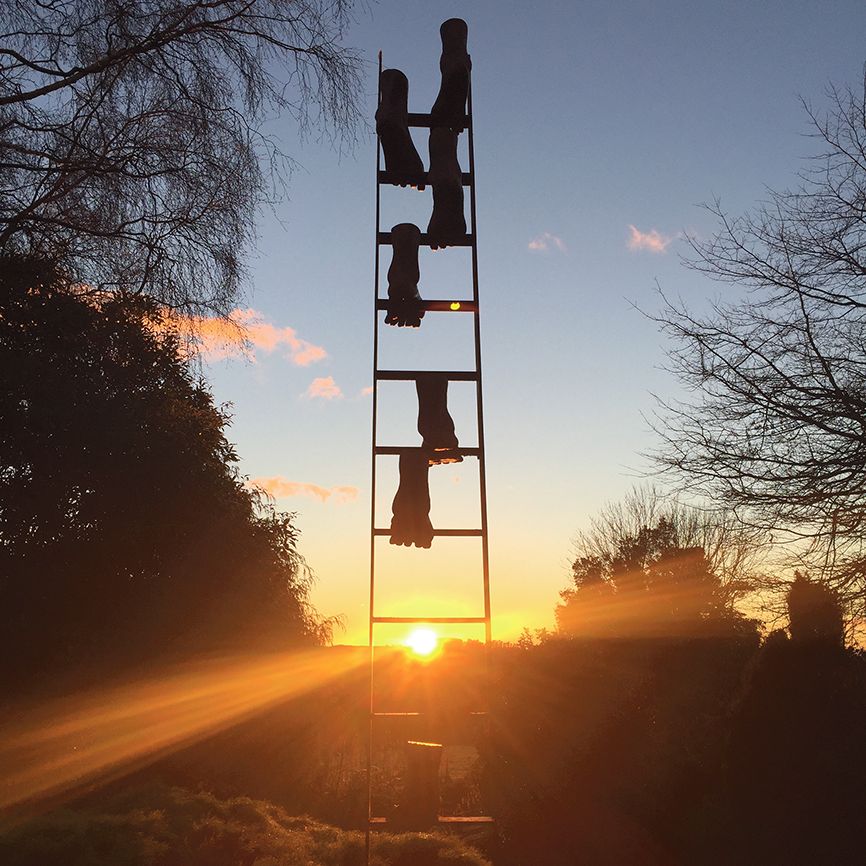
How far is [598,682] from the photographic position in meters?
11.2

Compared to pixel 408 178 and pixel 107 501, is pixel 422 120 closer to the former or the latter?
pixel 408 178

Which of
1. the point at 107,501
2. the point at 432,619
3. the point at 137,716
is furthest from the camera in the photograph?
the point at 107,501

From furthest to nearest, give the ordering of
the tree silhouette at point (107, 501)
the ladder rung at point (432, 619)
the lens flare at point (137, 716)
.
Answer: the tree silhouette at point (107, 501) < the lens flare at point (137, 716) < the ladder rung at point (432, 619)

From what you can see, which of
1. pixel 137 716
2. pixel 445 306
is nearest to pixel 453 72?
pixel 445 306

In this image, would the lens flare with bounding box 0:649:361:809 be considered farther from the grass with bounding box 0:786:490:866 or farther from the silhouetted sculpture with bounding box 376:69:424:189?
the silhouetted sculpture with bounding box 376:69:424:189

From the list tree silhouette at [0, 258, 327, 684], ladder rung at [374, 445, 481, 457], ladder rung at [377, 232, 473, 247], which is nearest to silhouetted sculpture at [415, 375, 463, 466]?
ladder rung at [374, 445, 481, 457]

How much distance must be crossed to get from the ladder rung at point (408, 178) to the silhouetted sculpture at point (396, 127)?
0.04ft

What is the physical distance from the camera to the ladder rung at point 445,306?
6.27 meters

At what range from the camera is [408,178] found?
6.65 m

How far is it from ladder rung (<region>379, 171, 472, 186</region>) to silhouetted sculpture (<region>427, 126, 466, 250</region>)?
0.07 meters

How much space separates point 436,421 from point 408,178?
1.99 meters

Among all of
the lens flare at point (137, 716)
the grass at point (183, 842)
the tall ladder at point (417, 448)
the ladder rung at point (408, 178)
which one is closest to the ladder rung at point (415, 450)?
the tall ladder at point (417, 448)

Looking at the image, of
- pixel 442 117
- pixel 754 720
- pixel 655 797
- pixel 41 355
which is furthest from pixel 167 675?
pixel 442 117

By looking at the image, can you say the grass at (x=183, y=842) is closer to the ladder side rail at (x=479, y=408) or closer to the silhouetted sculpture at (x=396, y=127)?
the ladder side rail at (x=479, y=408)
